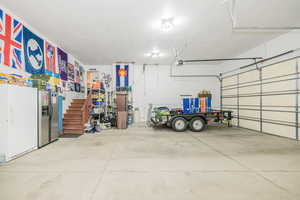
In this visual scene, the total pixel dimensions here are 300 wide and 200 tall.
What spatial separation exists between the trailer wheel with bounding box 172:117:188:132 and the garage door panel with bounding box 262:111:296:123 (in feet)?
11.1

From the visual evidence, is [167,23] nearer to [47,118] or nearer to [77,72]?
[47,118]

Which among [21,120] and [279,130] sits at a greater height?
[21,120]

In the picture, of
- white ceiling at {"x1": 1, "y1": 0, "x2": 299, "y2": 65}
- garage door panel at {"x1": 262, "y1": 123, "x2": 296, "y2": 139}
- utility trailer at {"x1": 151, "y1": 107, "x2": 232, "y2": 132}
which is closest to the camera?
white ceiling at {"x1": 1, "y1": 0, "x2": 299, "y2": 65}

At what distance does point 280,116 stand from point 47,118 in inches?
334

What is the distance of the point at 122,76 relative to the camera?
9125 mm

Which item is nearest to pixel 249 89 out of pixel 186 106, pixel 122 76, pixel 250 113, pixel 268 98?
pixel 268 98

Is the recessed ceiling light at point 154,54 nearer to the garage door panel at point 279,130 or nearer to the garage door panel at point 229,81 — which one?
the garage door panel at point 229,81

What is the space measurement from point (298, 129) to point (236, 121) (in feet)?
9.87

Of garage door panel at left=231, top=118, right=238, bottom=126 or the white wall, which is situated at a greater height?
the white wall

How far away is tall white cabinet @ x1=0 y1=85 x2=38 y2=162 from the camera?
323cm

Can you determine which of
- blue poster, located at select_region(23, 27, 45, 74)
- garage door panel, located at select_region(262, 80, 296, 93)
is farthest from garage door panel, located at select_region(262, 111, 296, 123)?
blue poster, located at select_region(23, 27, 45, 74)

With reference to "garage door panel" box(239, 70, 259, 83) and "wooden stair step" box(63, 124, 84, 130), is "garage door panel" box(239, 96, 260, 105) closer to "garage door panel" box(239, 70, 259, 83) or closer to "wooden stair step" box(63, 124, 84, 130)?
"garage door panel" box(239, 70, 259, 83)

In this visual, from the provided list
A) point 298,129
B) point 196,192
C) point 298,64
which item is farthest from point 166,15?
point 298,129

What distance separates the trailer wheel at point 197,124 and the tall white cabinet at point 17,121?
589 centimetres
